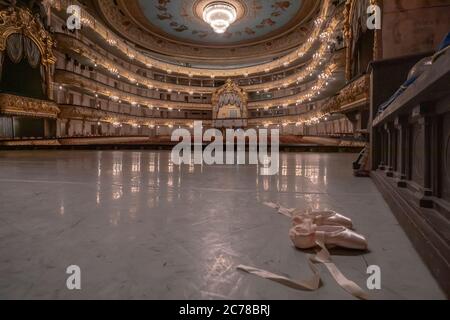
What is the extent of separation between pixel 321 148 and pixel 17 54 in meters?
16.6

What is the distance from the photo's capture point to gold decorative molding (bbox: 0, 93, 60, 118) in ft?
41.4

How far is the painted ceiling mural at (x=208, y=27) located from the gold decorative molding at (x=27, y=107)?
1120 centimetres

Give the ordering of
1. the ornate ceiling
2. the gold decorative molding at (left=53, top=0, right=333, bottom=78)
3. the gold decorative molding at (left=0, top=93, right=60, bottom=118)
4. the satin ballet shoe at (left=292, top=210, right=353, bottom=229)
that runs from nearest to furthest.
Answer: the satin ballet shoe at (left=292, top=210, right=353, bottom=229)
the gold decorative molding at (left=0, top=93, right=60, bottom=118)
the gold decorative molding at (left=53, top=0, right=333, bottom=78)
the ornate ceiling

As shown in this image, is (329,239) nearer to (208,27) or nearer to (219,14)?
(219,14)

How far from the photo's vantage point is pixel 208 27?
25.5 metres

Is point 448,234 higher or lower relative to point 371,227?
higher

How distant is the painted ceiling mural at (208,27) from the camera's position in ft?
67.5

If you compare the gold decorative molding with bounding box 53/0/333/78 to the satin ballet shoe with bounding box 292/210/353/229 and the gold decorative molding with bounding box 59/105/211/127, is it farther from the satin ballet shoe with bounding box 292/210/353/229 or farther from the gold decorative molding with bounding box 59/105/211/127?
the satin ballet shoe with bounding box 292/210/353/229

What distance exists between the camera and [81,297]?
0.83m

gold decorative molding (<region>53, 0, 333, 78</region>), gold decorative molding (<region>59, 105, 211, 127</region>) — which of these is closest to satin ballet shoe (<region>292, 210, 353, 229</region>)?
gold decorative molding (<region>59, 105, 211, 127</region>)

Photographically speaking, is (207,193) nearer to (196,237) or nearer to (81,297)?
(196,237)

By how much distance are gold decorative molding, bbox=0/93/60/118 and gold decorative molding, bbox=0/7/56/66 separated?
2536mm
